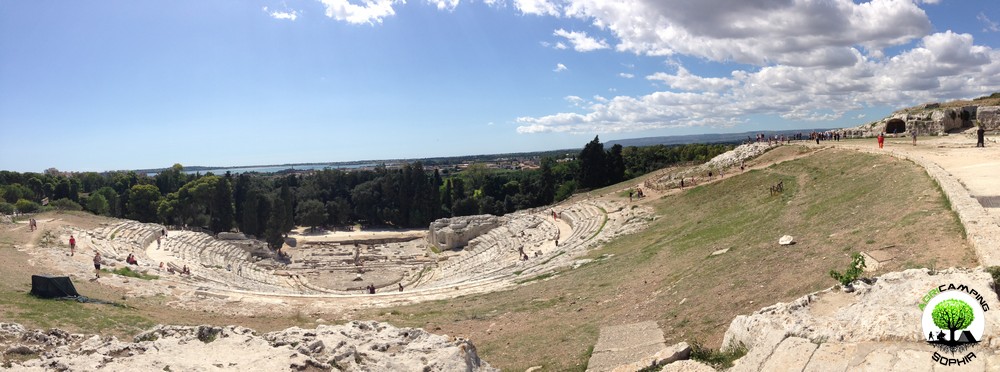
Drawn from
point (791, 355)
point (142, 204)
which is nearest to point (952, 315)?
point (791, 355)

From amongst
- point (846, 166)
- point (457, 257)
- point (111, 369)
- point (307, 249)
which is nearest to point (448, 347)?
point (111, 369)

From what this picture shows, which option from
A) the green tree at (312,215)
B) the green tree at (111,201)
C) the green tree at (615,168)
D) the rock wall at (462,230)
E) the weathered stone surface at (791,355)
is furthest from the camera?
the green tree at (312,215)

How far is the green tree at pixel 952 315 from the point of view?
481 cm

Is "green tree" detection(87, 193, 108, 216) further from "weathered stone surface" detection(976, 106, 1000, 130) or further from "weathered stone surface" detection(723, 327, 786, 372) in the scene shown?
"weathered stone surface" detection(976, 106, 1000, 130)

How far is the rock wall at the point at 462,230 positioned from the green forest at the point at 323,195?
14.7 meters

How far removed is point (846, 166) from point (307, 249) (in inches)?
1669

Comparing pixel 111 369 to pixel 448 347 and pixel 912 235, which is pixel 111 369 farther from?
pixel 912 235

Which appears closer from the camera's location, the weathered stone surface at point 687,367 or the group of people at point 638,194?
the weathered stone surface at point 687,367

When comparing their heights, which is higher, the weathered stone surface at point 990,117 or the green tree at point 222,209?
the weathered stone surface at point 990,117

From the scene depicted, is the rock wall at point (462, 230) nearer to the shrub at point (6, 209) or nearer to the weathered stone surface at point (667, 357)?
the shrub at point (6, 209)

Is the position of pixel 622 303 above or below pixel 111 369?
below

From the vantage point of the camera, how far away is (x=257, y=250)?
42.0m
